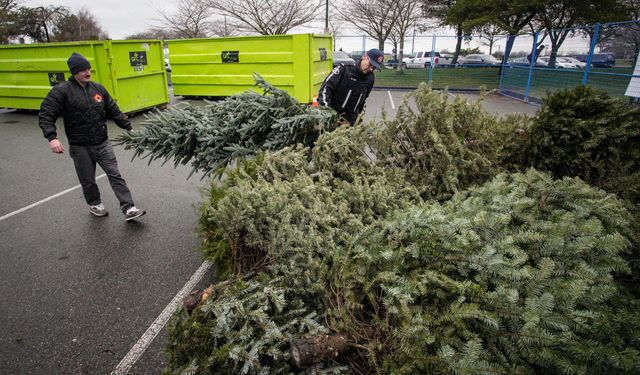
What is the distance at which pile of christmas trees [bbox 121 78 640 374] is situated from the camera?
1.43 metres

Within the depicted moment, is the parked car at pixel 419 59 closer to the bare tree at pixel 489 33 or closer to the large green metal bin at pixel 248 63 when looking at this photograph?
the bare tree at pixel 489 33

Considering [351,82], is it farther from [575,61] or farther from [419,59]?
[419,59]

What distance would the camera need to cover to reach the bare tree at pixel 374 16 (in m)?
21.9

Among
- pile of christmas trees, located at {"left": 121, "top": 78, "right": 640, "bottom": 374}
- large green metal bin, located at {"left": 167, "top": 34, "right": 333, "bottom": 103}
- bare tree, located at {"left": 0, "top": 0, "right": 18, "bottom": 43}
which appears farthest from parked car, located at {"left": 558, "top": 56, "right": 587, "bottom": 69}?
bare tree, located at {"left": 0, "top": 0, "right": 18, "bottom": 43}

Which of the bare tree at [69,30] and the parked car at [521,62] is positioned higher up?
the bare tree at [69,30]

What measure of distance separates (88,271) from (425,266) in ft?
10.9

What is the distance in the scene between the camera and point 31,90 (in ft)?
36.2

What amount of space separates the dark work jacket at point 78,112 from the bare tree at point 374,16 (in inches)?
788

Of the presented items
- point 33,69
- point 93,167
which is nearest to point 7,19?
point 33,69

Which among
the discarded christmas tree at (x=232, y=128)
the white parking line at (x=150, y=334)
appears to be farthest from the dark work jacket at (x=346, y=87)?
the white parking line at (x=150, y=334)

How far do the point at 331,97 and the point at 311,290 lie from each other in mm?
3214

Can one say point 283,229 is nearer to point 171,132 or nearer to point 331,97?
point 171,132

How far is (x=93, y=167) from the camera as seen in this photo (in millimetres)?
4613

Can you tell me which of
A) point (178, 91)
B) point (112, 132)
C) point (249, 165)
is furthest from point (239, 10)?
point (249, 165)
